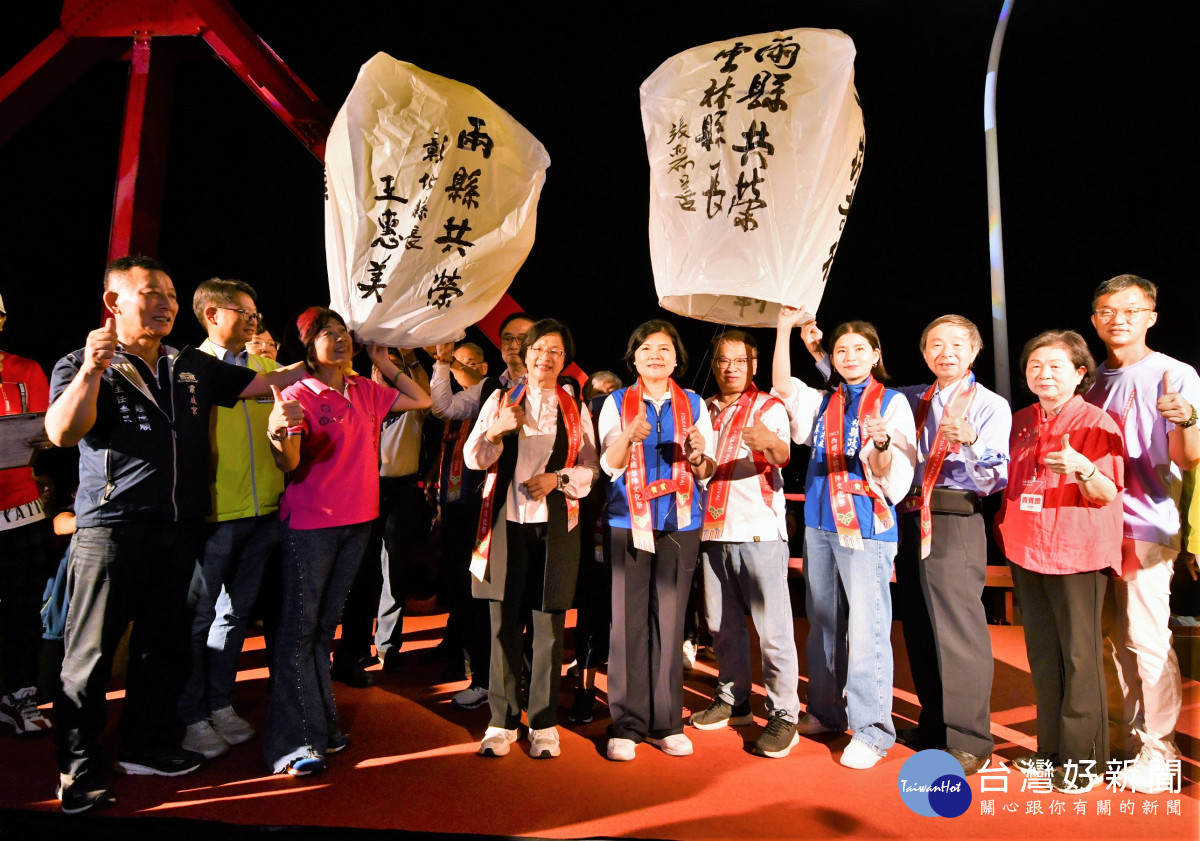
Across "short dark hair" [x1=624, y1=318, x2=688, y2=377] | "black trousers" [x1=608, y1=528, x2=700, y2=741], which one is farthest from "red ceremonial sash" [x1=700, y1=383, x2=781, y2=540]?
"short dark hair" [x1=624, y1=318, x2=688, y2=377]

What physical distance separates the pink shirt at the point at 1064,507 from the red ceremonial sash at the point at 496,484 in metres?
1.64

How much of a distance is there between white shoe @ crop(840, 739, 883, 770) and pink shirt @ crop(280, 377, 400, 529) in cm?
204

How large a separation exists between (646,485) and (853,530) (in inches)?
32.6

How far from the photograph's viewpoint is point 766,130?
274 cm

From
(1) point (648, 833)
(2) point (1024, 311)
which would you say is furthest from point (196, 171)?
(2) point (1024, 311)

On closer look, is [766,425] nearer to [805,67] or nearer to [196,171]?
[805,67]

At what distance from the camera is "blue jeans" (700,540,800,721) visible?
2.83 metres

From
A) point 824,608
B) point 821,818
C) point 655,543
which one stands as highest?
point 655,543

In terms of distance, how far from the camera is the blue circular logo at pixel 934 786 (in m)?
2.29

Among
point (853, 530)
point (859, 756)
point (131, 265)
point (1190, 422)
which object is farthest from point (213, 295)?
point (1190, 422)

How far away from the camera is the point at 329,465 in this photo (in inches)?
99.1

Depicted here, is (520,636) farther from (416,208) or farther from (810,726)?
(416,208)

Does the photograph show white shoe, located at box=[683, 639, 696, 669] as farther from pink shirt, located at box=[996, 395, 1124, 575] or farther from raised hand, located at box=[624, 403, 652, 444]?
pink shirt, located at box=[996, 395, 1124, 575]

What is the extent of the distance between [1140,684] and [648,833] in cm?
199
